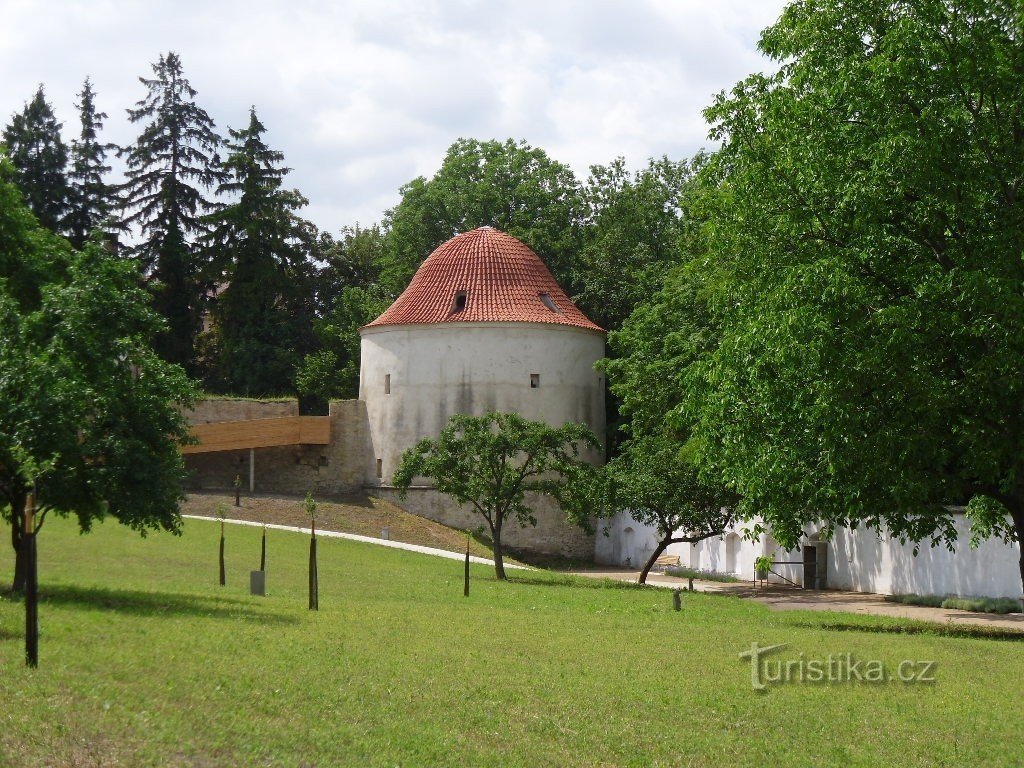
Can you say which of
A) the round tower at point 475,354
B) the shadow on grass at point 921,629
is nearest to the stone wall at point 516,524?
the round tower at point 475,354

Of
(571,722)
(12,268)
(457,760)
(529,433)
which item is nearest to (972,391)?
(571,722)

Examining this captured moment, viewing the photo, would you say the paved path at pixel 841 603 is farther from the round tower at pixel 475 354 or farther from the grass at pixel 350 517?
the round tower at pixel 475 354

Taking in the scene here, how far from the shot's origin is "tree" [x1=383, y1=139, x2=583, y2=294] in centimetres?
5497

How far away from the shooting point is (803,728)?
34.8 feet

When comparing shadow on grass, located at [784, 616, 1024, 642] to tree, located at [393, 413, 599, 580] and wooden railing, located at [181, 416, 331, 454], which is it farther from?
wooden railing, located at [181, 416, 331, 454]

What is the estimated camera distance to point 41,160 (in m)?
49.2

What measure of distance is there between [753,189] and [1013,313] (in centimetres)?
445

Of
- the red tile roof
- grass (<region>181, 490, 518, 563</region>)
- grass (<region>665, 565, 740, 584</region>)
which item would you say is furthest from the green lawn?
the red tile roof

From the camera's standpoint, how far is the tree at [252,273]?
170 ft

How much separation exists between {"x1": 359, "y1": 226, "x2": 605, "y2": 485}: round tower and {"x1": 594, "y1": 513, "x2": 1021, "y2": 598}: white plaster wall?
7.43 metres

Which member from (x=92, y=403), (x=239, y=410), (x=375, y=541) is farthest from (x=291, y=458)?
(x=92, y=403)

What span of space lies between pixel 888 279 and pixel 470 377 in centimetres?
2772

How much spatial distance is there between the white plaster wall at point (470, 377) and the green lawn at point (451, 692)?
82.4 ft

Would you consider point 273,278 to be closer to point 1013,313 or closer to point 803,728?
point 1013,313
